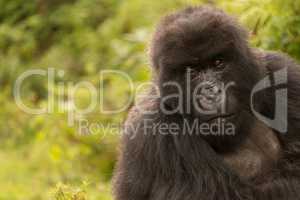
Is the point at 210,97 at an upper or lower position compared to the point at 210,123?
upper

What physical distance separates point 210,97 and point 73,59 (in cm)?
531

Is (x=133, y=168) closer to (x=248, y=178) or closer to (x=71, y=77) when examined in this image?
(x=248, y=178)

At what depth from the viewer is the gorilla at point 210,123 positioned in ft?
12.2

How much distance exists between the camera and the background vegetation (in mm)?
5027

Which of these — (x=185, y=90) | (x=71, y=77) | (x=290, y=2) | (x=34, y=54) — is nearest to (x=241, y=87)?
(x=185, y=90)

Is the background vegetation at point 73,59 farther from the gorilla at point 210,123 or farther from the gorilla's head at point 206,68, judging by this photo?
the gorilla's head at point 206,68

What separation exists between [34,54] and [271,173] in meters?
5.88

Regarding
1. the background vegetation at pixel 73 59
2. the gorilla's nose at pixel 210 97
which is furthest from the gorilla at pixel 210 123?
the background vegetation at pixel 73 59

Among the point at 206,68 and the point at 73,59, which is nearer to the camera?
the point at 206,68

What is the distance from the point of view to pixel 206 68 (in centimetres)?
374

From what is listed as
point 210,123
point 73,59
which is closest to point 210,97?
point 210,123

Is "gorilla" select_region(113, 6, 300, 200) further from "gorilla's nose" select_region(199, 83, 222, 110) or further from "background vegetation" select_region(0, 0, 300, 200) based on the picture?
"background vegetation" select_region(0, 0, 300, 200)

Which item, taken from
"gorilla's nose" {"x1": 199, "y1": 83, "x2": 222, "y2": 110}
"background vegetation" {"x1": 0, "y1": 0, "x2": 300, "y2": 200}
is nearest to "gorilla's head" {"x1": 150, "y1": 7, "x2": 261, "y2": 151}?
"gorilla's nose" {"x1": 199, "y1": 83, "x2": 222, "y2": 110}

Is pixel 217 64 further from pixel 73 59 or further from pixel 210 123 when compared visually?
pixel 73 59
